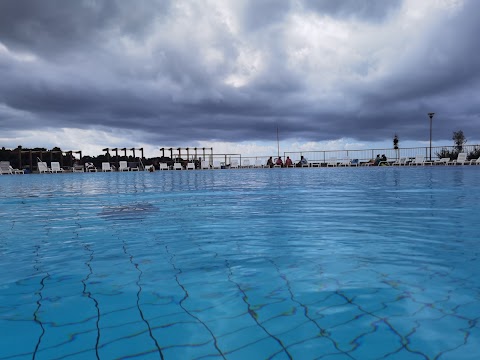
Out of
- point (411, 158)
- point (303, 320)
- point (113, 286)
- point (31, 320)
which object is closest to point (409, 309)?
point (303, 320)

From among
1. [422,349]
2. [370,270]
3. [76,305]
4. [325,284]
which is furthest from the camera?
[370,270]

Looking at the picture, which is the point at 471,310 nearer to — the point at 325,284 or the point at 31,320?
the point at 325,284

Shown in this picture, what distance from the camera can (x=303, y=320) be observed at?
1.97 metres

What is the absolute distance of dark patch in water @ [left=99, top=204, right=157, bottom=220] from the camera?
18.3 ft

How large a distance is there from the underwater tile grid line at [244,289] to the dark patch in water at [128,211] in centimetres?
78

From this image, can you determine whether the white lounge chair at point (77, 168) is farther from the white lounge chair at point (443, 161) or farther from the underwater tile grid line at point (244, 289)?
the white lounge chair at point (443, 161)

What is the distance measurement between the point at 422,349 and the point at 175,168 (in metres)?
30.6

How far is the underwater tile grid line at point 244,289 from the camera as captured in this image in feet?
5.73

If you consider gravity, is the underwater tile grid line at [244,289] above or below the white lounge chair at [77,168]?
below

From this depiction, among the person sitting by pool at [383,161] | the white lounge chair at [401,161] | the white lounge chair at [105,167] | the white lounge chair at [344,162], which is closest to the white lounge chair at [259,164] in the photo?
the white lounge chair at [344,162]

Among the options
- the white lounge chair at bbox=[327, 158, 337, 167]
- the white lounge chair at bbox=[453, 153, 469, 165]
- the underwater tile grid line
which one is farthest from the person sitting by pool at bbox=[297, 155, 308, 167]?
the underwater tile grid line

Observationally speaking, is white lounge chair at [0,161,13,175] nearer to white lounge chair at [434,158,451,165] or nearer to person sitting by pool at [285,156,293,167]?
person sitting by pool at [285,156,293,167]

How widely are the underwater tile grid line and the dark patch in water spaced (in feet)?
2.56

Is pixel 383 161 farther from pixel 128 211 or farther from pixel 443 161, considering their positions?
pixel 128 211
